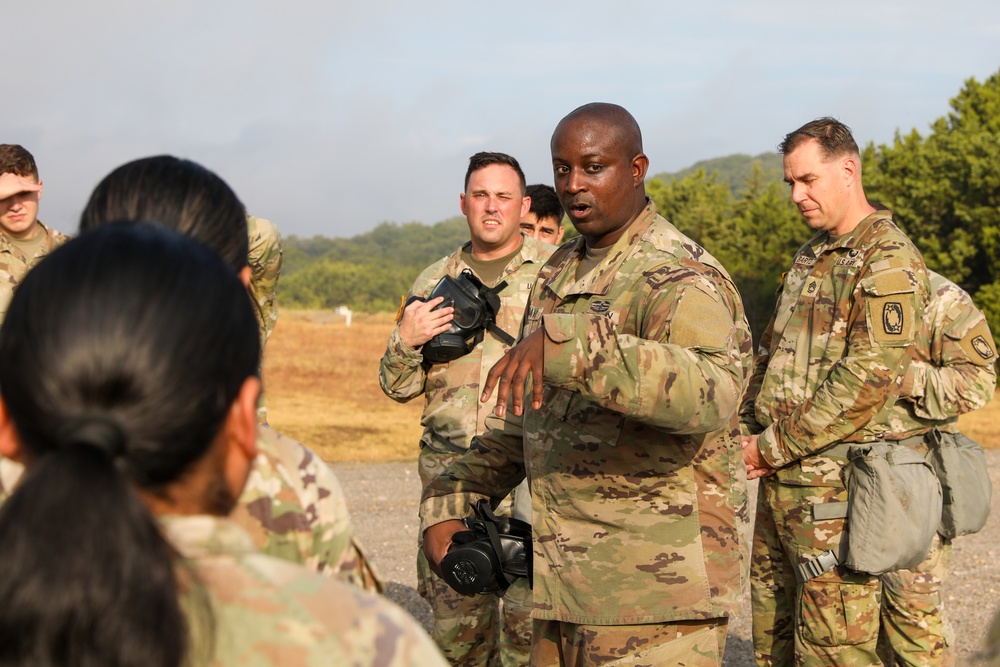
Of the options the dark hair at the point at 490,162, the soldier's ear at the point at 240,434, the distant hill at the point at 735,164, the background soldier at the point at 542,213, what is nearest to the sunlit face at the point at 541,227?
the background soldier at the point at 542,213

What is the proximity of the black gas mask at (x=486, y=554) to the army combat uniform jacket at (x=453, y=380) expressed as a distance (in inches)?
73.4

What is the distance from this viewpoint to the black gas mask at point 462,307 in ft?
16.9

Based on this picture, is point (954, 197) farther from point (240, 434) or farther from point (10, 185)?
point (240, 434)

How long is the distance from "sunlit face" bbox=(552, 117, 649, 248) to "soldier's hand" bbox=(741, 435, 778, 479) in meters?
1.56

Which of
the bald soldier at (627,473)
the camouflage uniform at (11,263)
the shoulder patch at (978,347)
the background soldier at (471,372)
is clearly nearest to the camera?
the bald soldier at (627,473)

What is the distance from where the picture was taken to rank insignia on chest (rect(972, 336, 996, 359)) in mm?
5414

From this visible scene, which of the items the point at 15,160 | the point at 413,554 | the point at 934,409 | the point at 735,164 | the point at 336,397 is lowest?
the point at 336,397

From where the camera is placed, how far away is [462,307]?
17.0 feet

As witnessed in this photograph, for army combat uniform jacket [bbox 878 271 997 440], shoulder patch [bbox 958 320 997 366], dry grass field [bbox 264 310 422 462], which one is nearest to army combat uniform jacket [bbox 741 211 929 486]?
army combat uniform jacket [bbox 878 271 997 440]

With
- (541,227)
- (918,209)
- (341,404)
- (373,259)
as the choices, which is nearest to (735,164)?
(373,259)

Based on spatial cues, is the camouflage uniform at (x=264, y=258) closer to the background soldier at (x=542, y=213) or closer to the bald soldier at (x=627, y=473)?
the bald soldier at (x=627, y=473)

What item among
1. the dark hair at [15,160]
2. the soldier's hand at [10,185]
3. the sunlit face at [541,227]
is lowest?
the sunlit face at [541,227]

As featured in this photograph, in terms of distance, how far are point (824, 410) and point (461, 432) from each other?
66.5 inches

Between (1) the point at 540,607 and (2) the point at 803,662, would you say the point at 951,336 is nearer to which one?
(2) the point at 803,662
